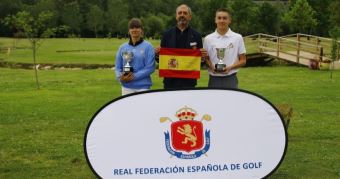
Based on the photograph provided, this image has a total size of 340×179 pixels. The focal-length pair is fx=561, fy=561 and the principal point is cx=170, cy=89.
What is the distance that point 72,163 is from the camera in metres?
8.15

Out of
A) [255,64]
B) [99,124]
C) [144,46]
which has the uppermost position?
[144,46]

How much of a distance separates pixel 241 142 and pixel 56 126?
6.24 m

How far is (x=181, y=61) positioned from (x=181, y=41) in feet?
0.89

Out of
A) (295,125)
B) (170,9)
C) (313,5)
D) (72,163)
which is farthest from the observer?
(170,9)

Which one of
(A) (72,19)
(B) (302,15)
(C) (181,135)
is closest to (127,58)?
(C) (181,135)

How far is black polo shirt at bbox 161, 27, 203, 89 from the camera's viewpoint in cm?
680

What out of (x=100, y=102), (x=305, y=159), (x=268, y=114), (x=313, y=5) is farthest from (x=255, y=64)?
(x=313, y=5)

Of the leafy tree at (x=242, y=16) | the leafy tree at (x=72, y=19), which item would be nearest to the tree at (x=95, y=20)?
the leafy tree at (x=72, y=19)

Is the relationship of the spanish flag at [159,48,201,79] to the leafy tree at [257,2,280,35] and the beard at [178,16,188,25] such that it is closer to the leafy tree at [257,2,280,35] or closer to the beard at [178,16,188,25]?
the beard at [178,16,188,25]

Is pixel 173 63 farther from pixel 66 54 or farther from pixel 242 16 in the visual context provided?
pixel 242 16

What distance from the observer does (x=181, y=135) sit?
591 centimetres

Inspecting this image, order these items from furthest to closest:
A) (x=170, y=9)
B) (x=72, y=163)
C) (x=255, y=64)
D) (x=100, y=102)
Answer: (x=170, y=9) → (x=255, y=64) → (x=100, y=102) → (x=72, y=163)

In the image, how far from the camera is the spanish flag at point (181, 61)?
6742 millimetres

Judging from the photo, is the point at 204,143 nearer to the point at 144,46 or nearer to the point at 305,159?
the point at 144,46
